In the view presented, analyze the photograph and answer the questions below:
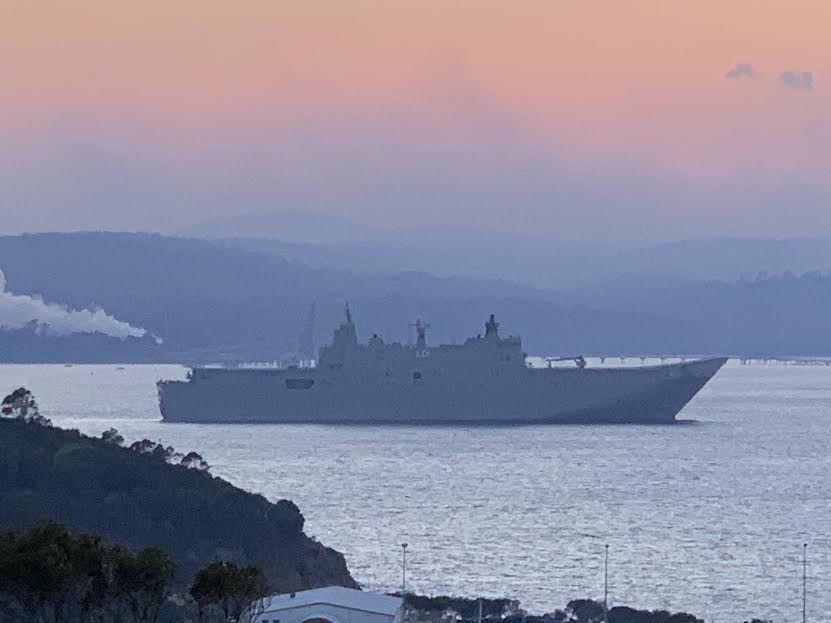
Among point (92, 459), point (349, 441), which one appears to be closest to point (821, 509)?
point (92, 459)

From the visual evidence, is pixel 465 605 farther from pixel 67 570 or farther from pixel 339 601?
pixel 67 570

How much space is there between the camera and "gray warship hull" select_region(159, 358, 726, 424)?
359ft

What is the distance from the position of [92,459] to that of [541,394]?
65.2m

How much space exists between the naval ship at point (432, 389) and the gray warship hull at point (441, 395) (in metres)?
0.05

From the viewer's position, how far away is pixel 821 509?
214 feet

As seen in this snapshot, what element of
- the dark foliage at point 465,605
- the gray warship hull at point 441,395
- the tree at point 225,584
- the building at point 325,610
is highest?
the gray warship hull at point 441,395

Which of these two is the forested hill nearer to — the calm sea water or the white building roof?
the calm sea water

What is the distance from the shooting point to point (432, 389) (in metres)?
111

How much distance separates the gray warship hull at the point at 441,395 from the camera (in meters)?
110

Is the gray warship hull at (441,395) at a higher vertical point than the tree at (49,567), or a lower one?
higher

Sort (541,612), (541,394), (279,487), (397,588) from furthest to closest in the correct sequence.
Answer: (541,394) < (279,487) < (397,588) < (541,612)

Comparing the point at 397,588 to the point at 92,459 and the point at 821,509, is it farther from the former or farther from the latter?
the point at 821,509

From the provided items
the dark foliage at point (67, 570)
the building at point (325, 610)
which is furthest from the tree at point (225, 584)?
the building at point (325, 610)

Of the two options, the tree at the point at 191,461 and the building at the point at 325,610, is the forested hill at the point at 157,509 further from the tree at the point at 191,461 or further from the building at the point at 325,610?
the building at the point at 325,610
